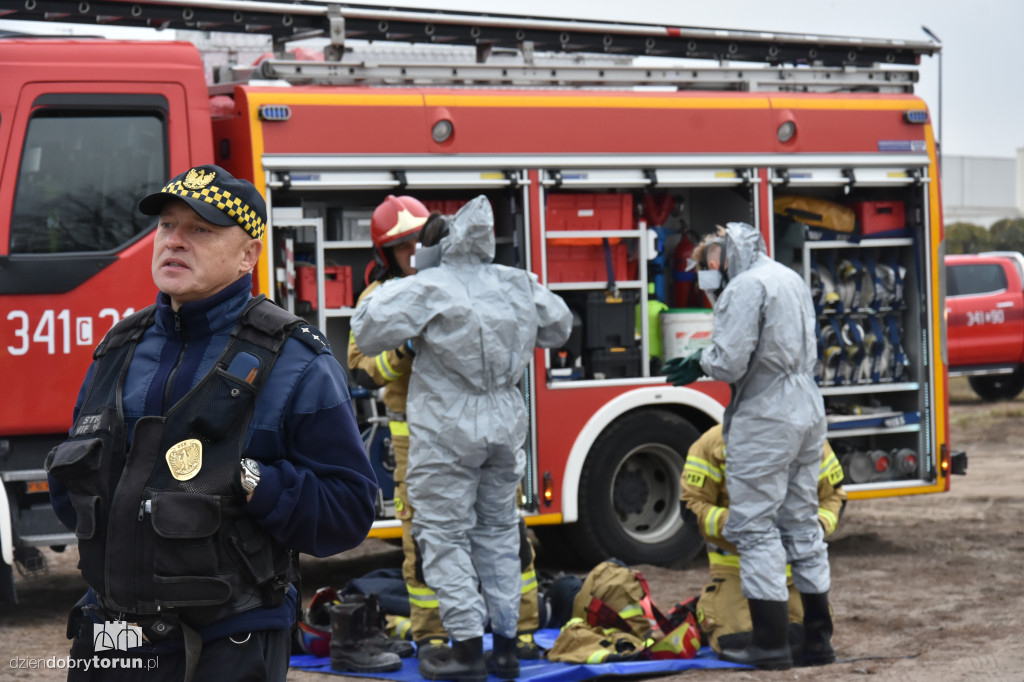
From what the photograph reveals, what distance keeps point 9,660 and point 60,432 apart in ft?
3.68

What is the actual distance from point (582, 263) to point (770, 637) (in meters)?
2.72

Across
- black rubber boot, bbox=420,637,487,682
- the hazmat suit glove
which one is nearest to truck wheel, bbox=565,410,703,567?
the hazmat suit glove

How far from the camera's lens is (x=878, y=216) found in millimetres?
8531

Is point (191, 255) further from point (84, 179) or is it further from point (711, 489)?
point (84, 179)

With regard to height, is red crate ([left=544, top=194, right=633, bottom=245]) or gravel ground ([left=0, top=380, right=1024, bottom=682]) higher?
red crate ([left=544, top=194, right=633, bottom=245])

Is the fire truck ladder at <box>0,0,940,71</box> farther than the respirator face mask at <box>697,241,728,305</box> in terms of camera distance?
Yes

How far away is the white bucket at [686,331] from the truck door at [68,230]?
3.01 m

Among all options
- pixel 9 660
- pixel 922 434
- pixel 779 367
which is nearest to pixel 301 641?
pixel 9 660

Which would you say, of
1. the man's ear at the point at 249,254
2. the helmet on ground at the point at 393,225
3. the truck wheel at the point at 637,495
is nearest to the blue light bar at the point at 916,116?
the truck wheel at the point at 637,495

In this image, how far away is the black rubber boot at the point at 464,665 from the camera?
5.63m

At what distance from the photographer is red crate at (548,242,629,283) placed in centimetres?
774

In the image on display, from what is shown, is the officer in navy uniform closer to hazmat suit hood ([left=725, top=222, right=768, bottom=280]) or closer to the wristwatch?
the wristwatch

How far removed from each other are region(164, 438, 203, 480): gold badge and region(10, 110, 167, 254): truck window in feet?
14.2

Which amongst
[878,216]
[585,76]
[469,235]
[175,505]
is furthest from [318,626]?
[878,216]
